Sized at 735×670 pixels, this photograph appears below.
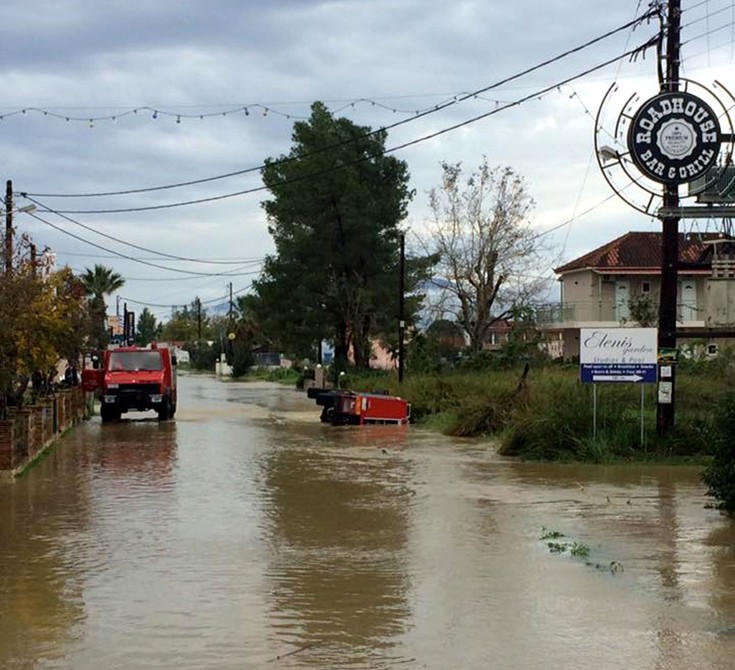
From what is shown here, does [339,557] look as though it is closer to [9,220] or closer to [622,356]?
[622,356]

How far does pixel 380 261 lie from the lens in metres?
55.1

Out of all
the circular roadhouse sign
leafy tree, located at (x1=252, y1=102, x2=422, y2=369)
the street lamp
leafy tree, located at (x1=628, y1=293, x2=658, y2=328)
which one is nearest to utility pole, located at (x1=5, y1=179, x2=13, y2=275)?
the street lamp

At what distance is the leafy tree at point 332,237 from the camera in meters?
54.3

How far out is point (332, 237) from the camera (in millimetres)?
55312

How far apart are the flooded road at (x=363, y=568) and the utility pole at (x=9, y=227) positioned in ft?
14.9

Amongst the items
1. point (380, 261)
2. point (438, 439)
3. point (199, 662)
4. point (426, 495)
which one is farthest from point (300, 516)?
point (380, 261)

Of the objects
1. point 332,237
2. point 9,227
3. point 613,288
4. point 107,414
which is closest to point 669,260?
point 9,227

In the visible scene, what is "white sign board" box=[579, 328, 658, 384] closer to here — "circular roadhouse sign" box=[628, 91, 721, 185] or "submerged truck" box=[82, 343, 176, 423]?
"circular roadhouse sign" box=[628, 91, 721, 185]

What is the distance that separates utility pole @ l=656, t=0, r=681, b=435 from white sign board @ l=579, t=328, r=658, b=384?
12.7 inches

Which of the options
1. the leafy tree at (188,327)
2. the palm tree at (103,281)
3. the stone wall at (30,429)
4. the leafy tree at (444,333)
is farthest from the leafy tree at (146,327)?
the stone wall at (30,429)

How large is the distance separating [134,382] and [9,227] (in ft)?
22.0

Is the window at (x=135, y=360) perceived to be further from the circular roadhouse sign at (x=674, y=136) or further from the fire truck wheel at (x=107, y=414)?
the circular roadhouse sign at (x=674, y=136)

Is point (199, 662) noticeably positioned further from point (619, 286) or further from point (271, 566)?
point (619, 286)

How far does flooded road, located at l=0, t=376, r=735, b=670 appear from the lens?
764 centimetres
